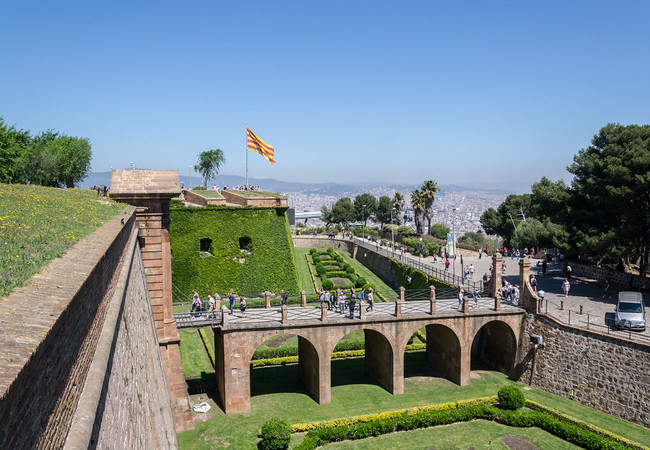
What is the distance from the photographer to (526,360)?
2959cm

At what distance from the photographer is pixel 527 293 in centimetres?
3016

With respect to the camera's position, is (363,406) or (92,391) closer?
(92,391)

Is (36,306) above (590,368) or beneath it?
above

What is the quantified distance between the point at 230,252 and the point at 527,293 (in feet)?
74.6

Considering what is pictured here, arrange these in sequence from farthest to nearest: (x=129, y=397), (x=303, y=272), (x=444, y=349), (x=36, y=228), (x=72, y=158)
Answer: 1. (x=303, y=272)
2. (x=72, y=158)
3. (x=444, y=349)
4. (x=36, y=228)
5. (x=129, y=397)

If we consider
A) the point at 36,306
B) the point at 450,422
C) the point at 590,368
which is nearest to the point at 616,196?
the point at 590,368

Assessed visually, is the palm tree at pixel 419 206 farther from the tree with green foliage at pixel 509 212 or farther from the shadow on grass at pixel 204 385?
the shadow on grass at pixel 204 385

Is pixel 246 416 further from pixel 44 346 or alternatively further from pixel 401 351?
pixel 44 346

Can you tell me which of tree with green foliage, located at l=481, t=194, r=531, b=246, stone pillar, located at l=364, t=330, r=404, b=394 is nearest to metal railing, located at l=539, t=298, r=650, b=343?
stone pillar, located at l=364, t=330, r=404, b=394

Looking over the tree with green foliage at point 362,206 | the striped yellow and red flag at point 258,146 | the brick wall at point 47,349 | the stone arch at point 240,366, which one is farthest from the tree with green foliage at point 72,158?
the tree with green foliage at point 362,206

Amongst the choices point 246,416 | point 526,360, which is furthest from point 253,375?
point 526,360

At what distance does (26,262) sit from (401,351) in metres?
24.1

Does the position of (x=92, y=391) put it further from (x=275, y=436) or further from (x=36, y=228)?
(x=275, y=436)

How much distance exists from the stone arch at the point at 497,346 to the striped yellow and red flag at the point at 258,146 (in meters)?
26.4
